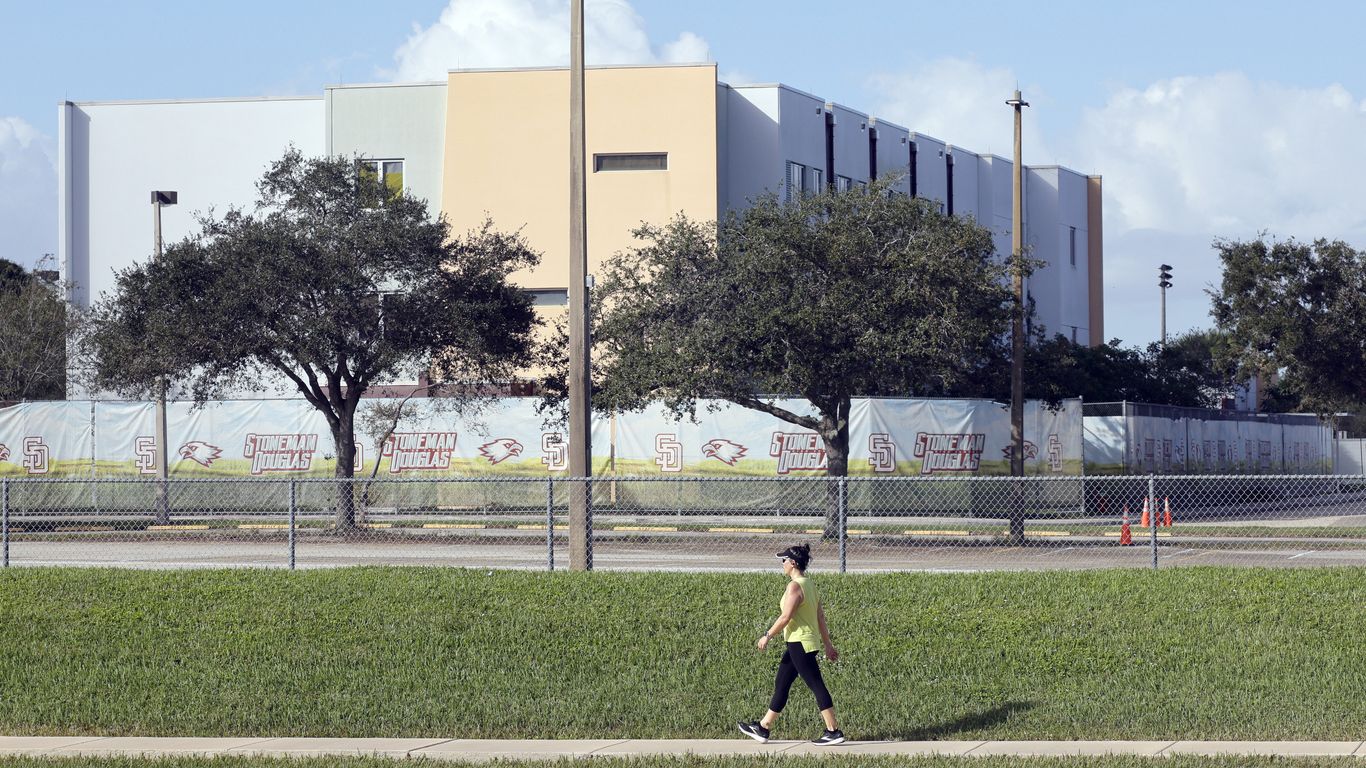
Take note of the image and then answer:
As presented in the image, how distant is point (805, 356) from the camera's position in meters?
25.9

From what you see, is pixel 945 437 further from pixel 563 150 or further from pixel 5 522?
pixel 5 522

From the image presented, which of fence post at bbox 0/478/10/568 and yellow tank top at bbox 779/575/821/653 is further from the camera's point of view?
fence post at bbox 0/478/10/568

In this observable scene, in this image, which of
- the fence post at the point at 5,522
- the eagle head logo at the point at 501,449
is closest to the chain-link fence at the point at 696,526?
the fence post at the point at 5,522

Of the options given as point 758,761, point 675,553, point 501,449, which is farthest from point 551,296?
point 758,761

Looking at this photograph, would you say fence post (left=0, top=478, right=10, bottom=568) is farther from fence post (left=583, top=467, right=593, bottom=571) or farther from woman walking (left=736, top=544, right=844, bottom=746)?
woman walking (left=736, top=544, right=844, bottom=746)

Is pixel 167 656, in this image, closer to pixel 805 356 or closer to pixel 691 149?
pixel 805 356

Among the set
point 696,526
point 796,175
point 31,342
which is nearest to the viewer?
point 696,526

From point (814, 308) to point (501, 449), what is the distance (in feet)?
50.3

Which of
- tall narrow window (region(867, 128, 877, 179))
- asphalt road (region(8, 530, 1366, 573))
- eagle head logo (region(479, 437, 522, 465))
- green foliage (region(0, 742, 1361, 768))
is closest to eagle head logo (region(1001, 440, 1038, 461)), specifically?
asphalt road (region(8, 530, 1366, 573))

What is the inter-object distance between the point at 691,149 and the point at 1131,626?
37048 mm

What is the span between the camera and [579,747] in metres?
10.8

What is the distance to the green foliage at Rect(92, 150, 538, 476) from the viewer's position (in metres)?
28.0

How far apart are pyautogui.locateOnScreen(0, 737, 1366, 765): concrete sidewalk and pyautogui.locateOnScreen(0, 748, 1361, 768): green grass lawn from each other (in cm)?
22

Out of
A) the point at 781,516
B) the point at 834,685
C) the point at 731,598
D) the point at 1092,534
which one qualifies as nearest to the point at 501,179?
the point at 781,516
